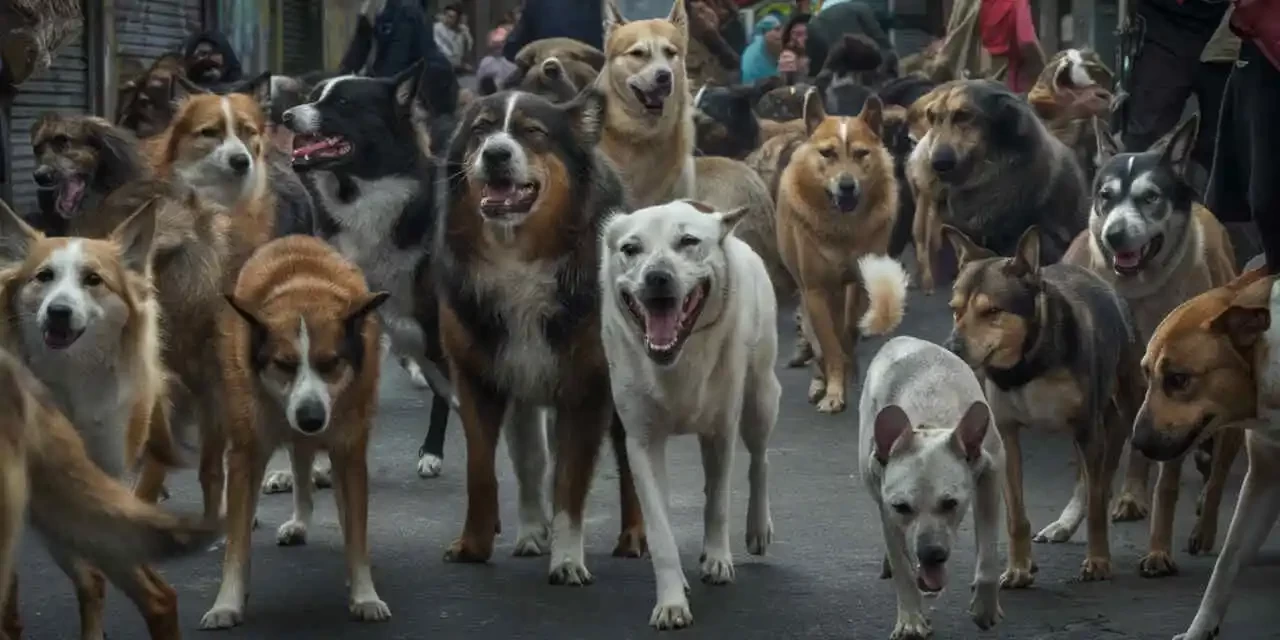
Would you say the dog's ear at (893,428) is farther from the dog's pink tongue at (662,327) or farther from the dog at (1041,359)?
the dog at (1041,359)

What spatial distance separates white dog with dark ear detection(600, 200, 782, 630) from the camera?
733 cm


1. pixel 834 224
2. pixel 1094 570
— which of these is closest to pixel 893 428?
pixel 1094 570

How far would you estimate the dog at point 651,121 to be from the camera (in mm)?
12516

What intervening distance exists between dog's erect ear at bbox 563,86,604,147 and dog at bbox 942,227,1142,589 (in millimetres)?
1568

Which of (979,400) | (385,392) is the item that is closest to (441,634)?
(979,400)

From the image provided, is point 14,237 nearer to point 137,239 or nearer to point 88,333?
point 137,239

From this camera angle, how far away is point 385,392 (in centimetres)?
1317

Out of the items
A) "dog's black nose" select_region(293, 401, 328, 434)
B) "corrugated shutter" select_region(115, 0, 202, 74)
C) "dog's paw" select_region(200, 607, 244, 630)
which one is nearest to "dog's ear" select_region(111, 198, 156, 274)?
"dog's black nose" select_region(293, 401, 328, 434)

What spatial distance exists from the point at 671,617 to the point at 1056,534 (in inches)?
83.2

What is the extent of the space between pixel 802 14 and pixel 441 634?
61.1 feet

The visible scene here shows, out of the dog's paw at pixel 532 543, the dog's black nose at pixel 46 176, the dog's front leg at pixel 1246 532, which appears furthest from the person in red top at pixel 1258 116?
the dog's black nose at pixel 46 176

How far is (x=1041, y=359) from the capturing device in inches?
311

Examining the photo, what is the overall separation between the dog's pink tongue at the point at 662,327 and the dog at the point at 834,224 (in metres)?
5.00

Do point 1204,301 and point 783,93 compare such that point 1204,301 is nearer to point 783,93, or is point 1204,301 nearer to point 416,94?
point 416,94
